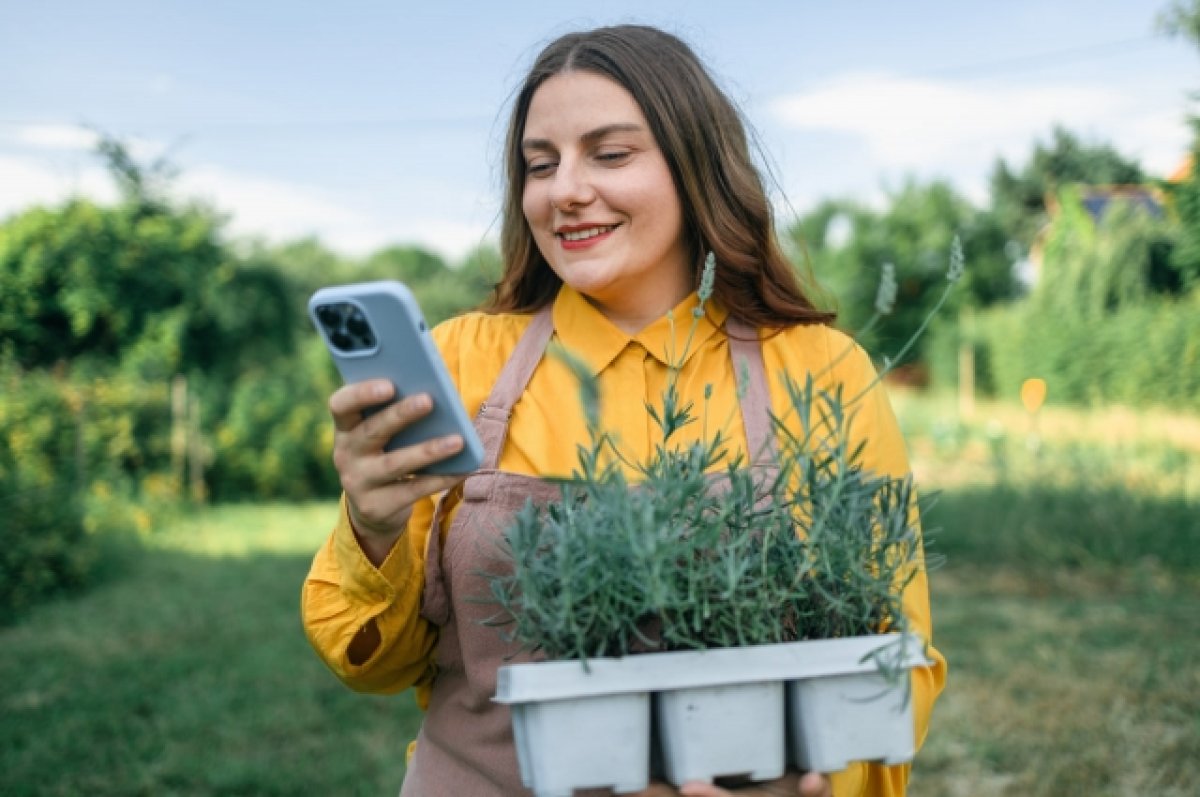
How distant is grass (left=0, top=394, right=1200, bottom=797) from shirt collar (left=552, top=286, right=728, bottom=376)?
2.86 m

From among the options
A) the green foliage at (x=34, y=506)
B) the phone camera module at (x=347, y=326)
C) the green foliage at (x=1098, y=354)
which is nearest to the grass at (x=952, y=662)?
the green foliage at (x=34, y=506)

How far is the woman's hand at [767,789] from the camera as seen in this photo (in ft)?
3.72

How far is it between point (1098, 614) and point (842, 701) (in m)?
5.64

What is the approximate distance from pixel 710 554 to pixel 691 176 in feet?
2.57

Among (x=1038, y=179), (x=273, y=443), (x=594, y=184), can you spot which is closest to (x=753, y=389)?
(x=594, y=184)

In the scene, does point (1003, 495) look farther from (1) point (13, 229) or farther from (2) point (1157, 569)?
(1) point (13, 229)

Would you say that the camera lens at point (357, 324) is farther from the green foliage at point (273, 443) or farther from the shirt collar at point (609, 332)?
the green foliage at point (273, 443)

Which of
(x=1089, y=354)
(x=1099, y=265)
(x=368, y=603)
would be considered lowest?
(x=1089, y=354)

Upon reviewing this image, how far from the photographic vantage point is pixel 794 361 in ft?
5.65

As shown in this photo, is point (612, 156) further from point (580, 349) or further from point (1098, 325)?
point (1098, 325)

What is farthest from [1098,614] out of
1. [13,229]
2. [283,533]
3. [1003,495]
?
[13,229]

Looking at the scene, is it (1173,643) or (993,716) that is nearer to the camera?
(993,716)

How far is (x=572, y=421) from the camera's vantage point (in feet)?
5.54

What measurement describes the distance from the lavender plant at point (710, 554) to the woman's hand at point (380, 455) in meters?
0.14
